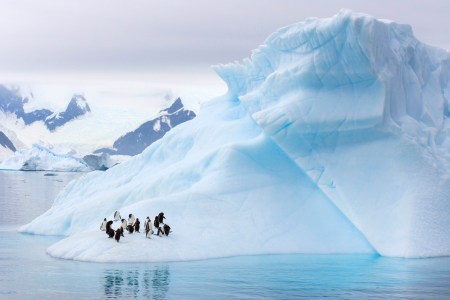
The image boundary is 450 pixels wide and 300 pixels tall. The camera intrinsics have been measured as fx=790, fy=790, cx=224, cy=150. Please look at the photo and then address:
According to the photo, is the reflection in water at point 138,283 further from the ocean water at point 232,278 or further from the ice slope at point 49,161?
the ice slope at point 49,161

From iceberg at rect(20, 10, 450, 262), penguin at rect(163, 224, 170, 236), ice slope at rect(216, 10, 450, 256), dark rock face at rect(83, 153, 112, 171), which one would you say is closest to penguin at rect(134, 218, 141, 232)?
iceberg at rect(20, 10, 450, 262)

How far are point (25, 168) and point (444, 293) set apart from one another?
130 meters

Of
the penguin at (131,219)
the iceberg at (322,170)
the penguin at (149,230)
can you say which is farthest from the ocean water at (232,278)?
the penguin at (131,219)

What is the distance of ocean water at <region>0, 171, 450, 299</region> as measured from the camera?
19.8 metres

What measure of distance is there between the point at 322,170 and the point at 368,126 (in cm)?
234

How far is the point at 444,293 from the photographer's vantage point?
2050 cm

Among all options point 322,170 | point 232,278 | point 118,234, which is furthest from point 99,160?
point 232,278

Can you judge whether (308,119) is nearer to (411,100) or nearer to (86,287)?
(411,100)

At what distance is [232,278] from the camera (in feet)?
72.1

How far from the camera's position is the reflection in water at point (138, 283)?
63.9ft

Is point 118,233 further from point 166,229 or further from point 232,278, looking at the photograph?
point 232,278

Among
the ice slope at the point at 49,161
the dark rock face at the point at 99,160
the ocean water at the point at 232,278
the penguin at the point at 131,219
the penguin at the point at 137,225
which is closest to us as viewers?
the ocean water at the point at 232,278

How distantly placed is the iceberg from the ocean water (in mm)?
1003

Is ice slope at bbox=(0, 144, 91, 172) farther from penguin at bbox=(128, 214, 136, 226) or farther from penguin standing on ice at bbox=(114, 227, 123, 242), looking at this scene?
penguin standing on ice at bbox=(114, 227, 123, 242)
